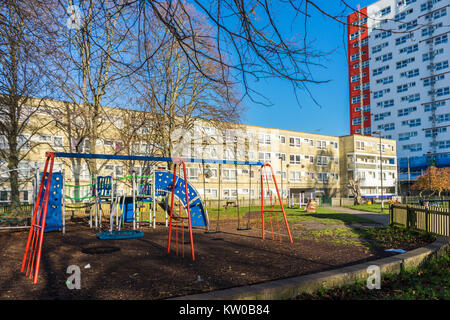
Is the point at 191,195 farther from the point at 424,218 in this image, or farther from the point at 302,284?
the point at 302,284

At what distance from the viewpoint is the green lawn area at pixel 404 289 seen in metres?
4.62

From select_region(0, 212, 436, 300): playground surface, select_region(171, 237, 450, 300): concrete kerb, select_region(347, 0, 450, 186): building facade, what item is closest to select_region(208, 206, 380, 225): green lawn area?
select_region(0, 212, 436, 300): playground surface

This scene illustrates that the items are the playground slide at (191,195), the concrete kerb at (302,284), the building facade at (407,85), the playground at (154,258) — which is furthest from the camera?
the building facade at (407,85)

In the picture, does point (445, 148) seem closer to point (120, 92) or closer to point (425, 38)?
point (425, 38)

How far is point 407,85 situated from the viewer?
73.0m

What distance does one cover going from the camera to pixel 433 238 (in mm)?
9266

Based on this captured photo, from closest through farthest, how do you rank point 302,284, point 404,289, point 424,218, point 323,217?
point 302,284
point 404,289
point 424,218
point 323,217

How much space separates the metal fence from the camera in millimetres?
9204

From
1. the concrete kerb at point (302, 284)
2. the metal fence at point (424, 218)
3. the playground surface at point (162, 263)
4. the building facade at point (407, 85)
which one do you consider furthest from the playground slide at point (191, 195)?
the building facade at point (407, 85)

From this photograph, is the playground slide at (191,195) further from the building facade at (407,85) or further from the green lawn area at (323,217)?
the building facade at (407,85)

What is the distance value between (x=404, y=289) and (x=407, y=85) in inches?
3113

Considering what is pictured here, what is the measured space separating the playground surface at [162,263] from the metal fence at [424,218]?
75 centimetres

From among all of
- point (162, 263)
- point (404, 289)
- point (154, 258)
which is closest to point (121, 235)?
point (154, 258)

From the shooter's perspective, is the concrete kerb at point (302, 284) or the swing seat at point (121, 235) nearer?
the concrete kerb at point (302, 284)
